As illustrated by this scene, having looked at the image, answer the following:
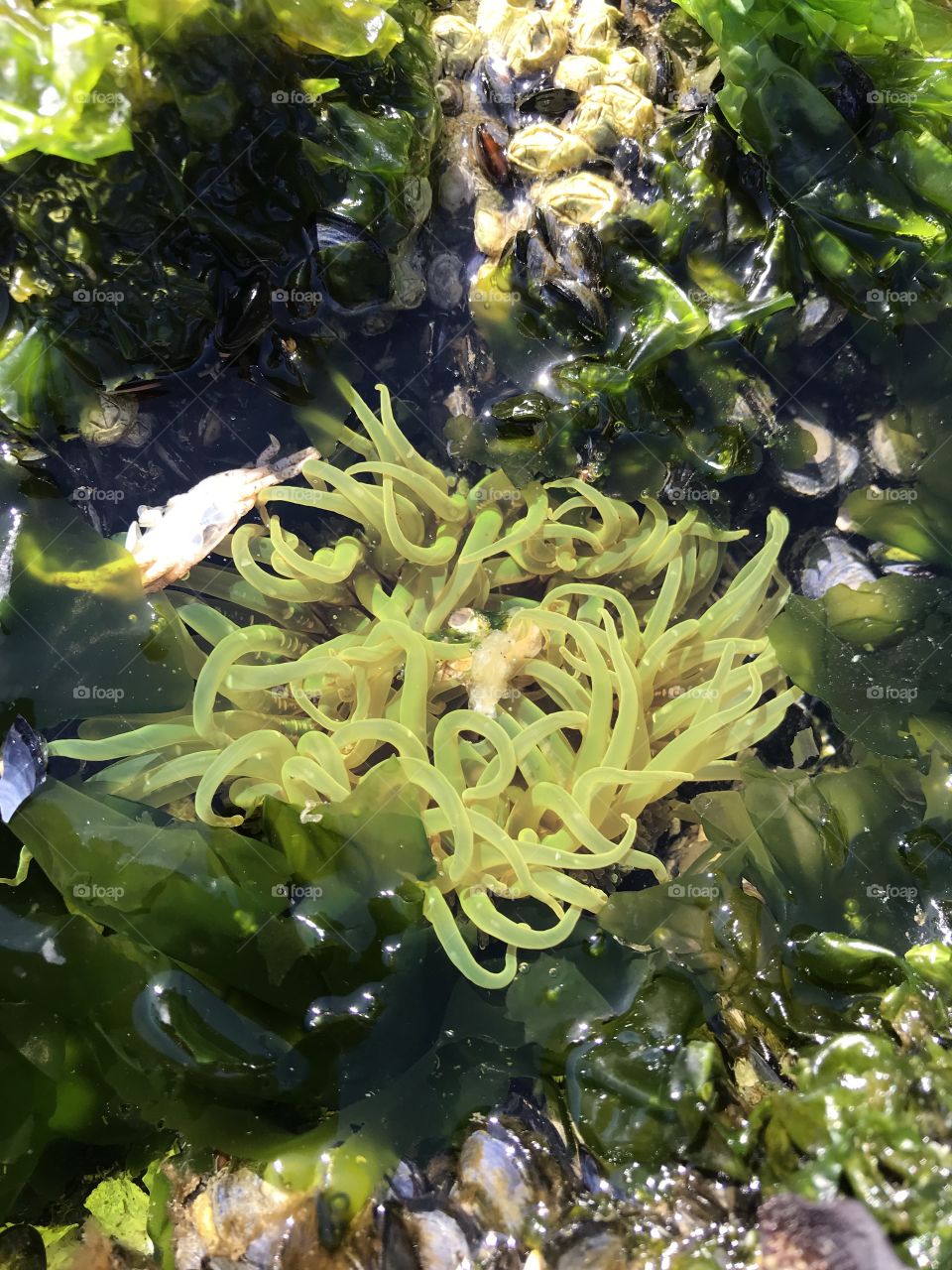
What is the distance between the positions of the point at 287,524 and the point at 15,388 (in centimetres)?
66

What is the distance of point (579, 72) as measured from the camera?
1.82m

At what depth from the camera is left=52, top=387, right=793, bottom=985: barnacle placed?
1660 mm

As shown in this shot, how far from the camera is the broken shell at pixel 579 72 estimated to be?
1.82 m

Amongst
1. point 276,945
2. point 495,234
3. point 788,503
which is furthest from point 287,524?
point 788,503

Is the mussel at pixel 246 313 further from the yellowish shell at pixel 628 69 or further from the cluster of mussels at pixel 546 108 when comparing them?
the yellowish shell at pixel 628 69

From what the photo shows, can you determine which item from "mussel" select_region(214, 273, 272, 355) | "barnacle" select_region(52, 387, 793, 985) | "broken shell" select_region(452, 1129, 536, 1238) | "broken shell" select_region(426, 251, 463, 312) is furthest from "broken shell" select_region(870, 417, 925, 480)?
"broken shell" select_region(452, 1129, 536, 1238)

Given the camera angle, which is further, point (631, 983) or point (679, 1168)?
point (631, 983)

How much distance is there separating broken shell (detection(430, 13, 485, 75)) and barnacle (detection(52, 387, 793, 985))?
32.8 inches

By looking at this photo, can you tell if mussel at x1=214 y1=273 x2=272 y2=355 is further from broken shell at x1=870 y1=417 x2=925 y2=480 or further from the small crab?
broken shell at x1=870 y1=417 x2=925 y2=480

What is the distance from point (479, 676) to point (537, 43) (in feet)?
4.69

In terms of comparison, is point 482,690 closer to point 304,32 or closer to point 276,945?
point 276,945

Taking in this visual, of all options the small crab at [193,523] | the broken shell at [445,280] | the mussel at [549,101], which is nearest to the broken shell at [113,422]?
the small crab at [193,523]

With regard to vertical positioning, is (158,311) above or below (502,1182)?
above

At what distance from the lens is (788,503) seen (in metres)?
2.02
